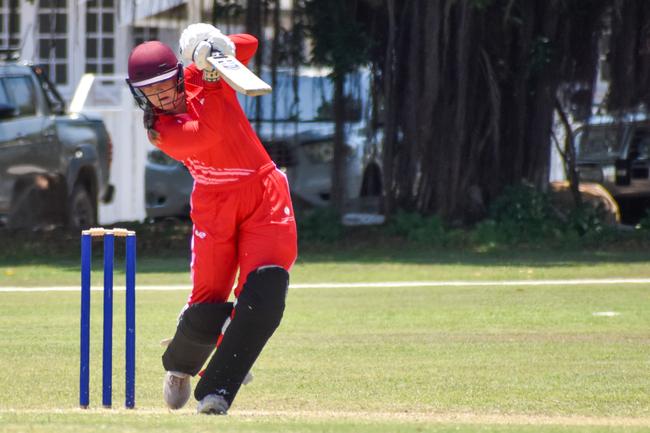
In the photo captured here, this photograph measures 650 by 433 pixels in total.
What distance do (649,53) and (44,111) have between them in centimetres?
818

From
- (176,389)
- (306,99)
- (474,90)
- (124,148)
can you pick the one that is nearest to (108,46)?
(124,148)

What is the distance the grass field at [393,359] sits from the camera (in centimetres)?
688

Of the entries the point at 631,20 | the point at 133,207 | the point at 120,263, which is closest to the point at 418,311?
the point at 120,263

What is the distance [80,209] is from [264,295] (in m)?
12.5

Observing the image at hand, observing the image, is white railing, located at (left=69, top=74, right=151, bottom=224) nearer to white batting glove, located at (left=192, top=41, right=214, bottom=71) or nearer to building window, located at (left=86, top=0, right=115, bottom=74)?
building window, located at (left=86, top=0, right=115, bottom=74)

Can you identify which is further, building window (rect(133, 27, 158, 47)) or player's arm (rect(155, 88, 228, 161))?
building window (rect(133, 27, 158, 47))

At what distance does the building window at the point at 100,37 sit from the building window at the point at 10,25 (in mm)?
1847

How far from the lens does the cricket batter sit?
22.4 ft

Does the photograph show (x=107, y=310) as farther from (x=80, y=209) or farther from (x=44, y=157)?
(x=80, y=209)

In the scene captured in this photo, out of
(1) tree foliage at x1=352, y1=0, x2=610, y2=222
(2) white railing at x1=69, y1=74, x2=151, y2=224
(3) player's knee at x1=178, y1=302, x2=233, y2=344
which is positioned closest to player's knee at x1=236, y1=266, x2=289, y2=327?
(3) player's knee at x1=178, y1=302, x2=233, y2=344

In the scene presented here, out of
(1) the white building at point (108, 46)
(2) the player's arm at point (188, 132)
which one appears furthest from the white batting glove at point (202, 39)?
(1) the white building at point (108, 46)

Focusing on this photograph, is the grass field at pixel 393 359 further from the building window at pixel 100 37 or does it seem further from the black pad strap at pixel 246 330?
the building window at pixel 100 37

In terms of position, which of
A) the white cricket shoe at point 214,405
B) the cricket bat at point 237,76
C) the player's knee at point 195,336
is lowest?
the white cricket shoe at point 214,405

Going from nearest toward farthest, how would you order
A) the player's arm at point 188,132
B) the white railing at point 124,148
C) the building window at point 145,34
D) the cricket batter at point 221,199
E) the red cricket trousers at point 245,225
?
the player's arm at point 188,132
the cricket batter at point 221,199
the red cricket trousers at point 245,225
the white railing at point 124,148
the building window at point 145,34
